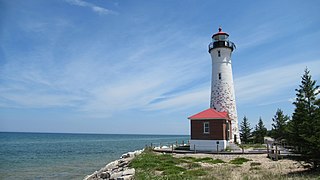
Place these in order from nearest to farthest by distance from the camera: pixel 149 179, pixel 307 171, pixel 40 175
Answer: pixel 149 179 → pixel 307 171 → pixel 40 175

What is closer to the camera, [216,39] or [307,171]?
[307,171]

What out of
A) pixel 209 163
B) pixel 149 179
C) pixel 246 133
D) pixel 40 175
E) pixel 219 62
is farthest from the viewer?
pixel 246 133

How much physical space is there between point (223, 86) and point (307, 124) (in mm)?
16615

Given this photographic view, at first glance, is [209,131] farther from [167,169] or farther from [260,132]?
[260,132]

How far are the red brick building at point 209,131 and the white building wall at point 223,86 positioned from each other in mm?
2772

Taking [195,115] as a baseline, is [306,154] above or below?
below

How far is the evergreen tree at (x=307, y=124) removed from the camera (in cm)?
1140

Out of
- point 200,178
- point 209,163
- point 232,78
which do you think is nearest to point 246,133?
point 232,78

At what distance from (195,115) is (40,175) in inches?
558

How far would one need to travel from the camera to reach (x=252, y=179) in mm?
10484

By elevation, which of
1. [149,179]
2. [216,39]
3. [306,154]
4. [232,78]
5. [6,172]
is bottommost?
[6,172]

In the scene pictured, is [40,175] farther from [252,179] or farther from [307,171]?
[307,171]

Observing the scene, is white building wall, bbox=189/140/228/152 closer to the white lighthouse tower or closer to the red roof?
the red roof

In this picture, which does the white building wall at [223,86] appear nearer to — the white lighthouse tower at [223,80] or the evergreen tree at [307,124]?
the white lighthouse tower at [223,80]
